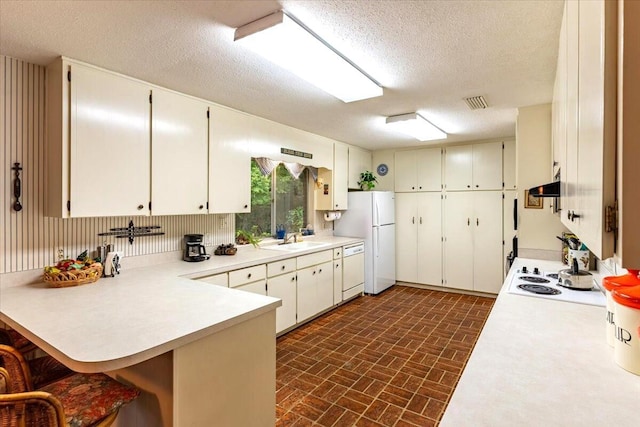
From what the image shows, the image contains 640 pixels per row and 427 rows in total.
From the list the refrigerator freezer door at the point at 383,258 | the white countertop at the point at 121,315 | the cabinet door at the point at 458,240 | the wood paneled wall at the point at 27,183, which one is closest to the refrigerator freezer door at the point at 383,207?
the refrigerator freezer door at the point at 383,258

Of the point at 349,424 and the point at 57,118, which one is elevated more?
the point at 57,118

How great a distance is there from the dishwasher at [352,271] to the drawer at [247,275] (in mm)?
1626

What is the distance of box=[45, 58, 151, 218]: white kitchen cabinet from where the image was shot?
2.14 meters

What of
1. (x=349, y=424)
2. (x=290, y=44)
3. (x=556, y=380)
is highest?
(x=290, y=44)

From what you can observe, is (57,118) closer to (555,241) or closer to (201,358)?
(201,358)

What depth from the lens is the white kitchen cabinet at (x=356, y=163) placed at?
5336 mm

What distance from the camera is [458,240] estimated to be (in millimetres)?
5234

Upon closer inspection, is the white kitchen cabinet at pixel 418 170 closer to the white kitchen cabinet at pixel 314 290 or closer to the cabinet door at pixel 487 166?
the cabinet door at pixel 487 166

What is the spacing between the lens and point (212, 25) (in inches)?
69.5

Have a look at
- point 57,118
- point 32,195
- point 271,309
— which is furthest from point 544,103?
point 32,195

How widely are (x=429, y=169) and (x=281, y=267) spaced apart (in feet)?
10.7

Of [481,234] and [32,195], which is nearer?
[32,195]

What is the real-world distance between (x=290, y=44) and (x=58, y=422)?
1.97 meters

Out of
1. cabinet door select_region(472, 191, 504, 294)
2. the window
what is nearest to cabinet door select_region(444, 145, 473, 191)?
cabinet door select_region(472, 191, 504, 294)
